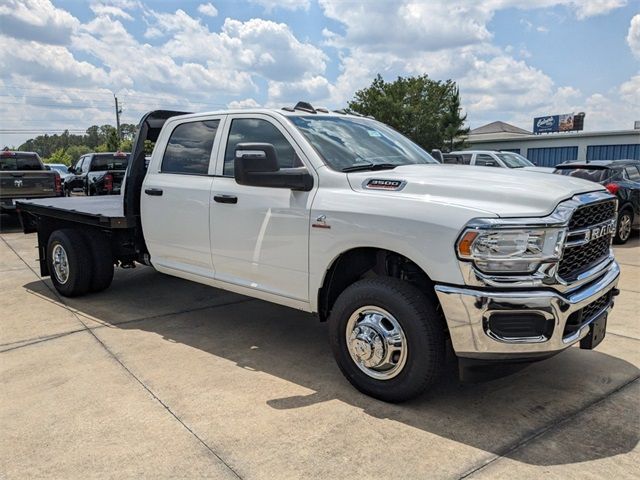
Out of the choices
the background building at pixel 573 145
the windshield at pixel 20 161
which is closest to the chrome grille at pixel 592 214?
the windshield at pixel 20 161

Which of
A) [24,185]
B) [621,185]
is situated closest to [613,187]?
[621,185]

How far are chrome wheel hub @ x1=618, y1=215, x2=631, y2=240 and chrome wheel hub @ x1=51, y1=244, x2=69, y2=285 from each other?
9467 millimetres

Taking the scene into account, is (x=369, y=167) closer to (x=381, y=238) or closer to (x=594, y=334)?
(x=381, y=238)

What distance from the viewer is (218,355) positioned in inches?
176

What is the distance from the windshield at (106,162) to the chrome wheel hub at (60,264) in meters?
11.2

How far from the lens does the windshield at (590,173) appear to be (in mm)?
10406

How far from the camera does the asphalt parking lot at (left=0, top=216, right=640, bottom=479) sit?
2881mm

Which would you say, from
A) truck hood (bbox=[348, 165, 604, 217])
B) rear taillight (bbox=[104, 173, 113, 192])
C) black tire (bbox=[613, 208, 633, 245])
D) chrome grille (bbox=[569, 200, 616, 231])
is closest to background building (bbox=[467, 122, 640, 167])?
black tire (bbox=[613, 208, 633, 245])

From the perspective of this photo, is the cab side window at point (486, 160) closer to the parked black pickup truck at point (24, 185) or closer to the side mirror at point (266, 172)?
the parked black pickup truck at point (24, 185)

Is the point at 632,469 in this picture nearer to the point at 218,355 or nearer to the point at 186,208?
→ the point at 218,355

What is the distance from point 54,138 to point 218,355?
155693 millimetres

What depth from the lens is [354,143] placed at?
4.27 m

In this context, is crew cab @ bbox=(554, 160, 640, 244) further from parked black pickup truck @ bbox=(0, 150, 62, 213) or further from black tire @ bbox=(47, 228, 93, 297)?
parked black pickup truck @ bbox=(0, 150, 62, 213)

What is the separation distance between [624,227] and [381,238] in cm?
886
